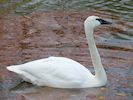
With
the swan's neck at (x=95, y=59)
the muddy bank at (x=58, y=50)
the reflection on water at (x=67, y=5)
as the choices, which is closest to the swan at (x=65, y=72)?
the swan's neck at (x=95, y=59)

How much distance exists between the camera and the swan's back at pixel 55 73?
338 inches

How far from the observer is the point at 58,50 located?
10.6 meters

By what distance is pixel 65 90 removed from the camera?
28.5ft

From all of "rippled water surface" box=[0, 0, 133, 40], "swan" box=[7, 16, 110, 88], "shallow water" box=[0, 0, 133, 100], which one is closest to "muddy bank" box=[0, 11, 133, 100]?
"shallow water" box=[0, 0, 133, 100]

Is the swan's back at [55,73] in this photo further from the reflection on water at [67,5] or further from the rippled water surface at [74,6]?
the reflection on water at [67,5]

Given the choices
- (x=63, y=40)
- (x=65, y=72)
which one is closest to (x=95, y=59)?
(x=65, y=72)

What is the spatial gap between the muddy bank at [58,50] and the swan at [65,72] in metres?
0.12

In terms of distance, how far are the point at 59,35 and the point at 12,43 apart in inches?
46.8

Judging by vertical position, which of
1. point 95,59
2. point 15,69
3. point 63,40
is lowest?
point 63,40

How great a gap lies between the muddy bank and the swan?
120 mm

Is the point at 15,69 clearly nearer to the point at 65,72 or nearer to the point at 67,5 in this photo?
the point at 65,72

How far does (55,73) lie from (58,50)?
201 cm

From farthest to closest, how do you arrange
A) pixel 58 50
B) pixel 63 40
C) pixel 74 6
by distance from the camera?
pixel 74 6 → pixel 63 40 → pixel 58 50

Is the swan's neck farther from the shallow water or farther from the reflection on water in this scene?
the reflection on water
